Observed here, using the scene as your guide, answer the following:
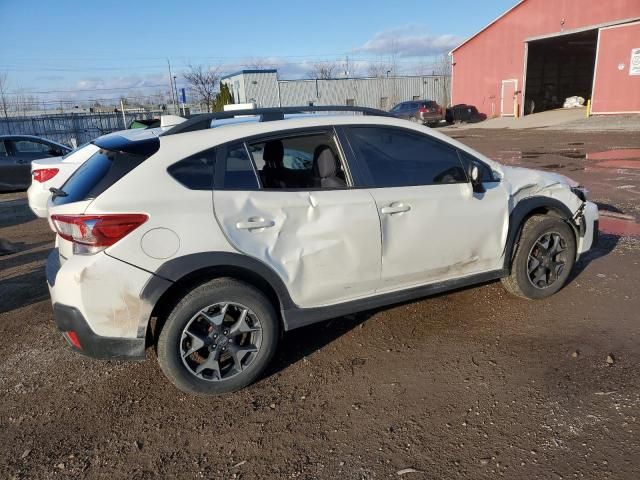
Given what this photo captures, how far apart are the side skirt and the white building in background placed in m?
38.0

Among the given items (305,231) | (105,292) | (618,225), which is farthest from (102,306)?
(618,225)

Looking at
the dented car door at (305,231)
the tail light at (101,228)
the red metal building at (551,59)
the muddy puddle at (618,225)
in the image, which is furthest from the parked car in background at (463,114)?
the tail light at (101,228)

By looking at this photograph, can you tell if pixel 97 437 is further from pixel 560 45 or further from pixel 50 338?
pixel 560 45

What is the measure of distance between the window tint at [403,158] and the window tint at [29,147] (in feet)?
39.1

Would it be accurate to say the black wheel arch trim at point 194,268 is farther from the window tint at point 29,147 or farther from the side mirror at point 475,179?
the window tint at point 29,147

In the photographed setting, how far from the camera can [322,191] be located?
3.24 metres

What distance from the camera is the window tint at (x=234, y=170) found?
3023 millimetres

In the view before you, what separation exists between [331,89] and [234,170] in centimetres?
4384

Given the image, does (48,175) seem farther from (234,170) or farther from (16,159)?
(16,159)

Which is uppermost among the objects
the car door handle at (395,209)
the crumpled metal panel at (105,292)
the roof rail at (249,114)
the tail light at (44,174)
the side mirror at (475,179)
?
the roof rail at (249,114)

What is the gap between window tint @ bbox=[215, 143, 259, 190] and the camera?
Answer: 302 cm

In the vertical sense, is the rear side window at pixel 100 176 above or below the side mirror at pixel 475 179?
above

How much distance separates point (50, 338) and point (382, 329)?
→ 278 cm

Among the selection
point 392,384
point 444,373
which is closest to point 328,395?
point 392,384
